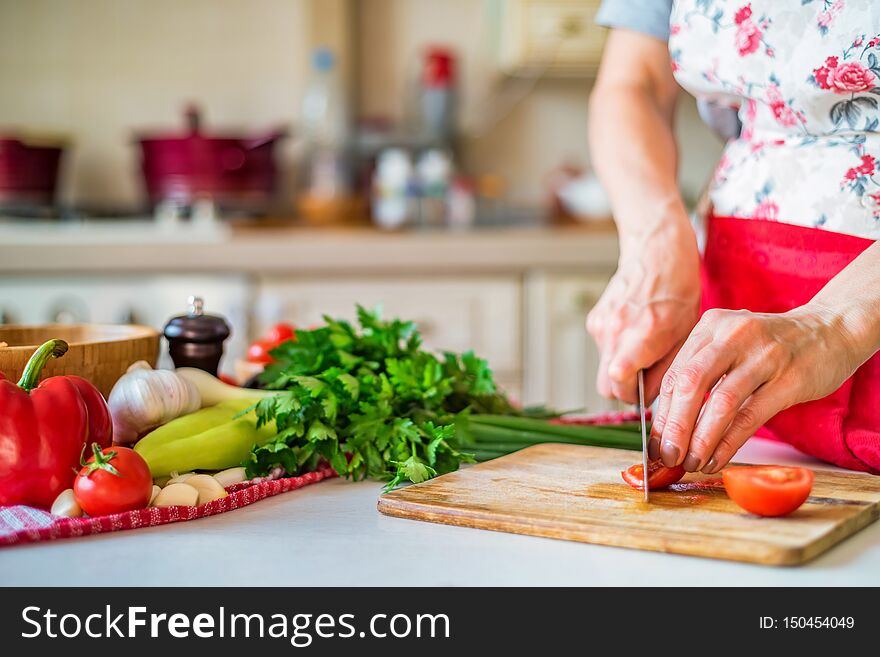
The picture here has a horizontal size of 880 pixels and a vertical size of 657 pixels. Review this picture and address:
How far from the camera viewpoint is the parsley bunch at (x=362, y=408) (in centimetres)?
84

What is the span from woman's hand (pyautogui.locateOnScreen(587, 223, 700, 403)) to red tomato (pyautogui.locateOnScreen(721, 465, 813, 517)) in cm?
33

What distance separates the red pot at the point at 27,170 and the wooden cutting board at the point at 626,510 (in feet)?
6.94

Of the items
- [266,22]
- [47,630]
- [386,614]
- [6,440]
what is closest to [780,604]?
[386,614]

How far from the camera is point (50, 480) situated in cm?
72

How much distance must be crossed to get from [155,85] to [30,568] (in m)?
2.59

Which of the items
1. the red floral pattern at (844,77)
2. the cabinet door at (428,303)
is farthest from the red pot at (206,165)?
the red floral pattern at (844,77)

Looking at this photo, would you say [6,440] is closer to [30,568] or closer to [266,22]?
[30,568]

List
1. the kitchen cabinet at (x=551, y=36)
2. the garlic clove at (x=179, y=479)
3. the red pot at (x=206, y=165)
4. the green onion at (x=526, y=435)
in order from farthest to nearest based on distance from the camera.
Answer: the kitchen cabinet at (x=551, y=36) → the red pot at (x=206, y=165) → the green onion at (x=526, y=435) → the garlic clove at (x=179, y=479)

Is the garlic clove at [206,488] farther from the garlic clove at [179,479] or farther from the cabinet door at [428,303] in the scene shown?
the cabinet door at [428,303]

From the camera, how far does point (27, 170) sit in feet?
8.63

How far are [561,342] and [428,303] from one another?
33 cm

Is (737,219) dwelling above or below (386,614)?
above

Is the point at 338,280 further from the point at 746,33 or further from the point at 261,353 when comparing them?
the point at 746,33

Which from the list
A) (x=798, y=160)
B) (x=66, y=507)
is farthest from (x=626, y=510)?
(x=798, y=160)
